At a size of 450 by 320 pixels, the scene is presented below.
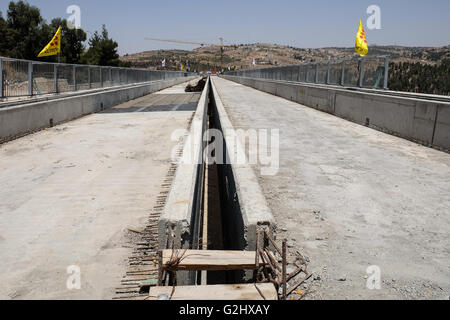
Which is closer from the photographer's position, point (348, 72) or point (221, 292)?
point (221, 292)

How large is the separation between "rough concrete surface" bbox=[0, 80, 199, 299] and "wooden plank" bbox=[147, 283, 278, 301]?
80 centimetres

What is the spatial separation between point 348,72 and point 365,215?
14048 mm

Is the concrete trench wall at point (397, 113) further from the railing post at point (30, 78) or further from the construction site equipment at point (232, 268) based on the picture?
the railing post at point (30, 78)

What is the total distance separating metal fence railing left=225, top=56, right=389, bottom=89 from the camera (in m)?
13.9

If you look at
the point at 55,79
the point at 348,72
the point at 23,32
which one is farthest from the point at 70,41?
the point at 348,72

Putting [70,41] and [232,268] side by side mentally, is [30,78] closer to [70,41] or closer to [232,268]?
[232,268]

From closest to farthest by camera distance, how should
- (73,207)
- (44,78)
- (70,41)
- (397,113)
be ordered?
1. (73,207)
2. (397,113)
3. (44,78)
4. (70,41)

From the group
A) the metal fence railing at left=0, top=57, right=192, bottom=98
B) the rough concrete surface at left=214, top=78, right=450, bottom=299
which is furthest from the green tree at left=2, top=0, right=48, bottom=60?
the rough concrete surface at left=214, top=78, right=450, bottom=299

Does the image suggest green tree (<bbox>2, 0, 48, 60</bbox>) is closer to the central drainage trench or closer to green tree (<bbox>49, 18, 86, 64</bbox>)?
green tree (<bbox>49, 18, 86, 64</bbox>)

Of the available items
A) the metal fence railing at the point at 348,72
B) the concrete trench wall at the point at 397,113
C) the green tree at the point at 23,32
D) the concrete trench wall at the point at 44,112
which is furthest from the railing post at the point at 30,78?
the green tree at the point at 23,32

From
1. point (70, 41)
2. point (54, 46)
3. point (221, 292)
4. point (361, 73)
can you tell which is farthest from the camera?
point (70, 41)

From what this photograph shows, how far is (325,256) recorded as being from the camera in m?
3.69

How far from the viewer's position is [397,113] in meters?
10.3
